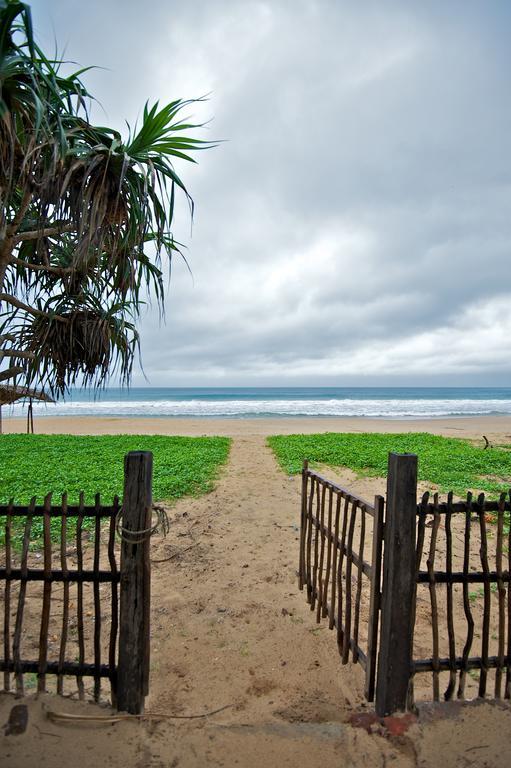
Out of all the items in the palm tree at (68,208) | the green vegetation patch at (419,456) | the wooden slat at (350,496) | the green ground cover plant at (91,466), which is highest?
the palm tree at (68,208)

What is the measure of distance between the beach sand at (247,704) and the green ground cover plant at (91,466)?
1811 millimetres

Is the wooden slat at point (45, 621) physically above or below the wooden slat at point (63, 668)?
above

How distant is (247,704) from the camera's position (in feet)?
8.68

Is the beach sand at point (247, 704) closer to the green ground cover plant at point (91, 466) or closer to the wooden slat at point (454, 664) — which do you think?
the wooden slat at point (454, 664)

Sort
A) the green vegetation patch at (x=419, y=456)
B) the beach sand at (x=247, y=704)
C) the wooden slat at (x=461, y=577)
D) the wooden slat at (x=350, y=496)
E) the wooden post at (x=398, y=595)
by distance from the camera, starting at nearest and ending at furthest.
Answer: the beach sand at (x=247, y=704), the wooden post at (x=398, y=595), the wooden slat at (x=461, y=577), the wooden slat at (x=350, y=496), the green vegetation patch at (x=419, y=456)

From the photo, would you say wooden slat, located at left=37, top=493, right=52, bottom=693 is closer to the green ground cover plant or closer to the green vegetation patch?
the green ground cover plant

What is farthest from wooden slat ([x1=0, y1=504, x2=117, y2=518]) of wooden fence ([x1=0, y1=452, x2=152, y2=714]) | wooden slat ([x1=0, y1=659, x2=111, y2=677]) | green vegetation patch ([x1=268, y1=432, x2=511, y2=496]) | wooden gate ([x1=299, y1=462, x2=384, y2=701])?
green vegetation patch ([x1=268, y1=432, x2=511, y2=496])

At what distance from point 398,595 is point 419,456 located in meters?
8.88

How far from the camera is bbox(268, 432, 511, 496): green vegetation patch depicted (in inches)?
321

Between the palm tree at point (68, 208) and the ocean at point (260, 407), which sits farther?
the ocean at point (260, 407)

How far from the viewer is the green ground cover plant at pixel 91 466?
23.0ft

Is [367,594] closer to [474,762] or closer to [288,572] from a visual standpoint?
[288,572]

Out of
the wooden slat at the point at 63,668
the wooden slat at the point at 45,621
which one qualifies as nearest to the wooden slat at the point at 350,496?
the wooden slat at the point at 63,668

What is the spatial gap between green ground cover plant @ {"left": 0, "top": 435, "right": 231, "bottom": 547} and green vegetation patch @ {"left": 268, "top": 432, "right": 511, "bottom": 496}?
2.03 meters
